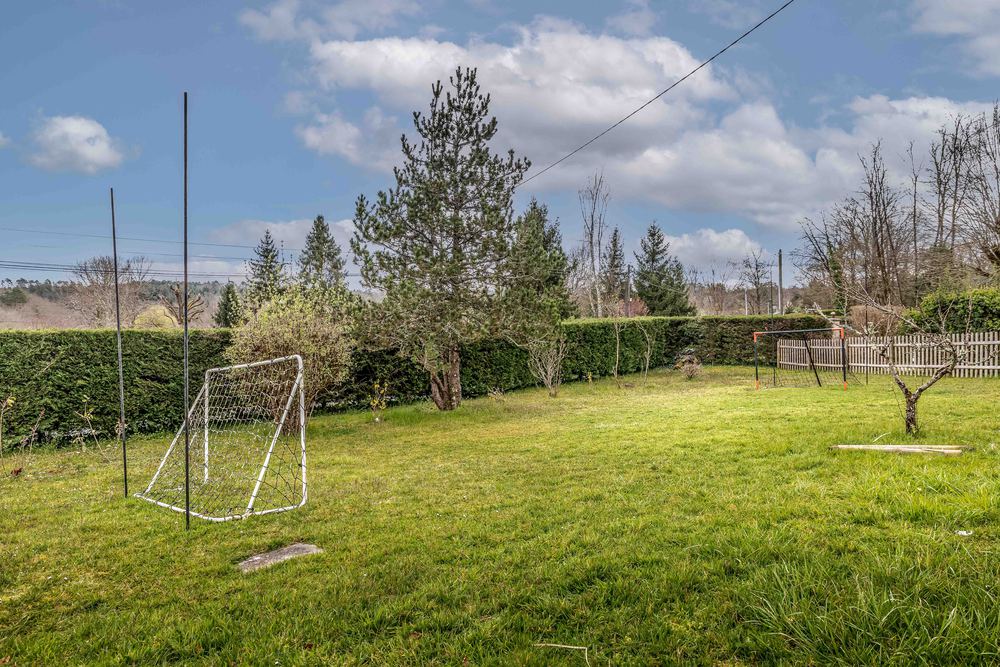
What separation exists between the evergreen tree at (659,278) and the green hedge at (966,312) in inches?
518

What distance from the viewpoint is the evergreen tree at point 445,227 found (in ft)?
32.5

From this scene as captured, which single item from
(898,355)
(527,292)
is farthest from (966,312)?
(527,292)

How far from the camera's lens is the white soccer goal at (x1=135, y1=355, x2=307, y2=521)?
195 inches

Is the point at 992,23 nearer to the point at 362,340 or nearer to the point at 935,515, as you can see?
the point at 935,515

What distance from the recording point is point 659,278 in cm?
3034

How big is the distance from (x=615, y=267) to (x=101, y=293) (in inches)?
1309

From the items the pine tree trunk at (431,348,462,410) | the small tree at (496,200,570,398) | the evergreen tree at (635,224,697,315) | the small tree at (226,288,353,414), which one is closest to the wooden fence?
the small tree at (496,200,570,398)

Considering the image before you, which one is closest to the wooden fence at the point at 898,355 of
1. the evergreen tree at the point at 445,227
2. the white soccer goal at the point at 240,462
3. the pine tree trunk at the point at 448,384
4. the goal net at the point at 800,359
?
the goal net at the point at 800,359

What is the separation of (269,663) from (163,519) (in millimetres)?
2998

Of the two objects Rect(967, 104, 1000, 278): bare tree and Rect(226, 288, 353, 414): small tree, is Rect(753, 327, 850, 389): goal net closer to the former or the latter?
Rect(967, 104, 1000, 278): bare tree

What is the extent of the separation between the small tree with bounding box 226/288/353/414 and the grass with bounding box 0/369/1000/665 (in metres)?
3.21

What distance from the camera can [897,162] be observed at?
70.0 ft

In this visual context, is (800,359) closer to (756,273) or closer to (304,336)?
(304,336)

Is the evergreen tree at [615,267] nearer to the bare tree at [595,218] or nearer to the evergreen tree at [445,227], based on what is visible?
the bare tree at [595,218]
